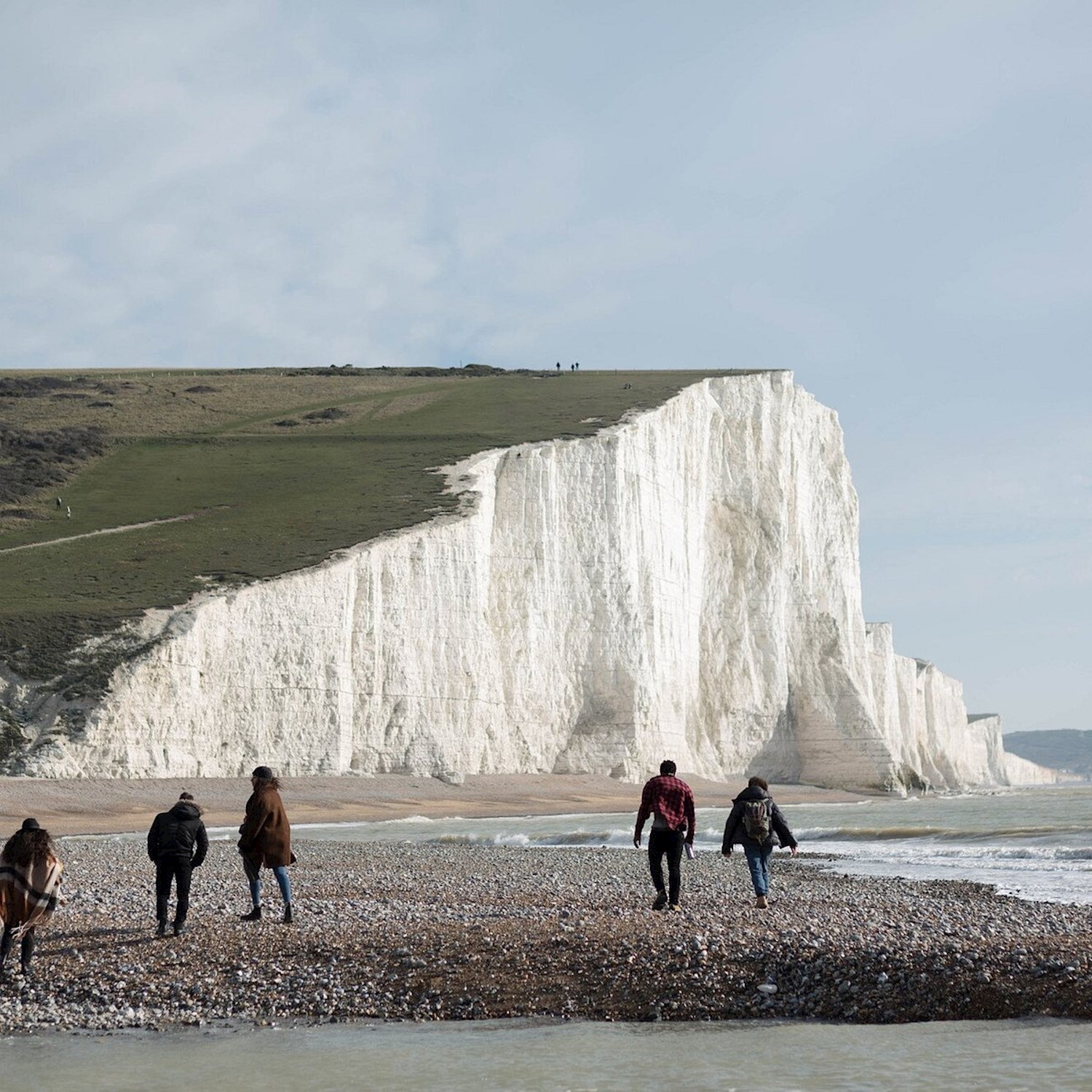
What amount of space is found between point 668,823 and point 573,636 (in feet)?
126

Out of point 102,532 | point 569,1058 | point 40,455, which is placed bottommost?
point 569,1058

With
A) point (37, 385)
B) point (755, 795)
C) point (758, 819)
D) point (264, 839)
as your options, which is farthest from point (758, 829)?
point (37, 385)

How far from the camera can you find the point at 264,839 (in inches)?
468

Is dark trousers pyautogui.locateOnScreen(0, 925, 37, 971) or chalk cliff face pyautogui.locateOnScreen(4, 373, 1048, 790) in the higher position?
chalk cliff face pyautogui.locateOnScreen(4, 373, 1048, 790)

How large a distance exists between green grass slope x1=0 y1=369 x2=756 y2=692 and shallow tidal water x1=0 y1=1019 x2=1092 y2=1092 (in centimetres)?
3001

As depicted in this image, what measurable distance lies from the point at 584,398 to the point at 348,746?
3119cm

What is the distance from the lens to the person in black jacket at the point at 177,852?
448 inches

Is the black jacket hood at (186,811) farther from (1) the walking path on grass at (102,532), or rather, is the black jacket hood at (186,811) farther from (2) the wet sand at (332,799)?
(1) the walking path on grass at (102,532)

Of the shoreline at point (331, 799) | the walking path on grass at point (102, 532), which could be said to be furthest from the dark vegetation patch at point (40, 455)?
the shoreline at point (331, 799)

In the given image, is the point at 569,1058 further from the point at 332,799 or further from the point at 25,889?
the point at 332,799

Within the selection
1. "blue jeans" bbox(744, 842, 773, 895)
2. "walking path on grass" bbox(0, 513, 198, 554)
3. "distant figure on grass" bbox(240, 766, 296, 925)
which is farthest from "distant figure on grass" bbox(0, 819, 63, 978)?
"walking path on grass" bbox(0, 513, 198, 554)

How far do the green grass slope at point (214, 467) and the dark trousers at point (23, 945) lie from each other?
27528mm

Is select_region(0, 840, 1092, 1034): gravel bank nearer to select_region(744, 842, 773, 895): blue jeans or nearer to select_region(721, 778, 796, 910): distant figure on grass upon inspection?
select_region(744, 842, 773, 895): blue jeans

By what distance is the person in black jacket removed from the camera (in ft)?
37.3
